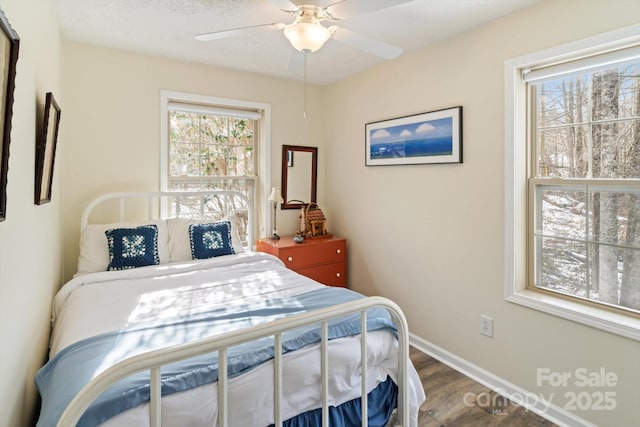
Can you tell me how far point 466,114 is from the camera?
2496mm

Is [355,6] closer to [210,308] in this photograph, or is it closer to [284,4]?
[284,4]

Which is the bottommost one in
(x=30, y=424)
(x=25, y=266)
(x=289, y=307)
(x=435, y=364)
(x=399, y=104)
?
(x=435, y=364)

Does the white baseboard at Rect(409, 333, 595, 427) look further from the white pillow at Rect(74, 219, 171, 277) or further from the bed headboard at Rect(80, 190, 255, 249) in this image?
the white pillow at Rect(74, 219, 171, 277)

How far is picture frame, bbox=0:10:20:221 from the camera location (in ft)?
2.99

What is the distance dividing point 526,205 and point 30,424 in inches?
109

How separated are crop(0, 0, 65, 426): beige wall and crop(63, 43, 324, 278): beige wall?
31.6 inches

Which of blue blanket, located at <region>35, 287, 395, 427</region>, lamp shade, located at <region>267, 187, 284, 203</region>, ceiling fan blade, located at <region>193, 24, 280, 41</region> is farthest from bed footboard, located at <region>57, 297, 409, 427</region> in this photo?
lamp shade, located at <region>267, 187, 284, 203</region>

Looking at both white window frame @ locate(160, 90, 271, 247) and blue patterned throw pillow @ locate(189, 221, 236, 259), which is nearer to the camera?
blue patterned throw pillow @ locate(189, 221, 236, 259)

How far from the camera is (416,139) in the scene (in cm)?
285

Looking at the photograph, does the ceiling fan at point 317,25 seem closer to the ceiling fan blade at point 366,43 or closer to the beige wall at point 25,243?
the ceiling fan blade at point 366,43

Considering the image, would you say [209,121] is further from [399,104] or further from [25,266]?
[25,266]

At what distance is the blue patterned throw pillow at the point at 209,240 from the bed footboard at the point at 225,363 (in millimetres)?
1707

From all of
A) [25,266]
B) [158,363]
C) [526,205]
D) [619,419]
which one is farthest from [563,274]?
[25,266]

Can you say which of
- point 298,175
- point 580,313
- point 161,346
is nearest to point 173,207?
point 298,175
